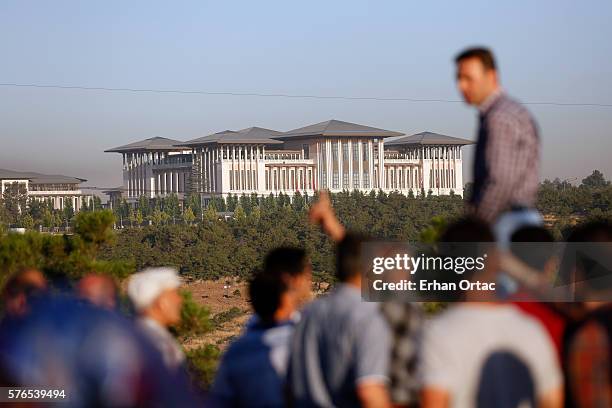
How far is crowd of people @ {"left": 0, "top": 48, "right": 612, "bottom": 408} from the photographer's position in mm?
3203

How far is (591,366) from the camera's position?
3609mm

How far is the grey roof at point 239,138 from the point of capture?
285ft

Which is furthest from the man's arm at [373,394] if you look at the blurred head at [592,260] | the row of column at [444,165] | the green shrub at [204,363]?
the row of column at [444,165]

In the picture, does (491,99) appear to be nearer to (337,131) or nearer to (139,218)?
(139,218)

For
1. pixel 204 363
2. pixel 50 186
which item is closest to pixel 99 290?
pixel 204 363

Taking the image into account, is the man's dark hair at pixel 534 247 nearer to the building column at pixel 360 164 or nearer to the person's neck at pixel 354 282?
the person's neck at pixel 354 282

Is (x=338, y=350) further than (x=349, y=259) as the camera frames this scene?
No

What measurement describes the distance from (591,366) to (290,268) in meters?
1.28

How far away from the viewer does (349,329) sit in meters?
4.04

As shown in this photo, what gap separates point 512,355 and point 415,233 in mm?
48396

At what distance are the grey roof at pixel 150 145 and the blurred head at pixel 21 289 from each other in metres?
90.5

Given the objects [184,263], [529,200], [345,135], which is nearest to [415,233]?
[184,263]

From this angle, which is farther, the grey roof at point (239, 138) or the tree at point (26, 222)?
the grey roof at point (239, 138)

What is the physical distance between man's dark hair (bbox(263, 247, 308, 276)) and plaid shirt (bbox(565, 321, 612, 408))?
46.7 inches
